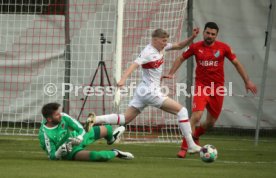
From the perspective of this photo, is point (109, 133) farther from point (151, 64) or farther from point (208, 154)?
point (151, 64)

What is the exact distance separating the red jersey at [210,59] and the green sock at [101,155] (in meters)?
2.95

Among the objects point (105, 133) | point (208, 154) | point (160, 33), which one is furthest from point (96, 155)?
point (160, 33)

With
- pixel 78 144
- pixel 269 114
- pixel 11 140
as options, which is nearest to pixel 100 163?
pixel 78 144

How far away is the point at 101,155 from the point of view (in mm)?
11906

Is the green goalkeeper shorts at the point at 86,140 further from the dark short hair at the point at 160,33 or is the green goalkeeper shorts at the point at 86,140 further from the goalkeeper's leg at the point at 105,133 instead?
the dark short hair at the point at 160,33

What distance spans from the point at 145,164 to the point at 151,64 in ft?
8.61

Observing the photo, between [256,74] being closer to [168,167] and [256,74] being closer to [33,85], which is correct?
[33,85]

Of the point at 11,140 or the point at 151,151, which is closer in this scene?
the point at 151,151

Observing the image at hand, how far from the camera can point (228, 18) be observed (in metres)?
21.3

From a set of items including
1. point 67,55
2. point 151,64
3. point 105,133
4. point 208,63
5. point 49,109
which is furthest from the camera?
point 67,55

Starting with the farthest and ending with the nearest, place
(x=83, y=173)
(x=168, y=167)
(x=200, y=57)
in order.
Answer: (x=200, y=57), (x=168, y=167), (x=83, y=173)

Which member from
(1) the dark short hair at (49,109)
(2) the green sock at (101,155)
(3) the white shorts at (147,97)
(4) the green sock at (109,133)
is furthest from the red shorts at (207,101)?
(1) the dark short hair at (49,109)

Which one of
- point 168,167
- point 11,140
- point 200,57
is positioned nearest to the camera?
point 168,167

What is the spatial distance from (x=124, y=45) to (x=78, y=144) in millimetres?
7028
